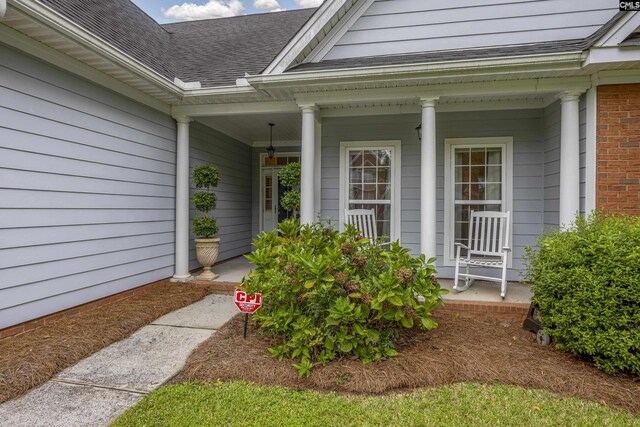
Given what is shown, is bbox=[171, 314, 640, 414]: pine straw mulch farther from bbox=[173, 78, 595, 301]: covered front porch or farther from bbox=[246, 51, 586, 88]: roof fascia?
bbox=[246, 51, 586, 88]: roof fascia

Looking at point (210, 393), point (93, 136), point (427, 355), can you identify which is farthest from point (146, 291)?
point (427, 355)

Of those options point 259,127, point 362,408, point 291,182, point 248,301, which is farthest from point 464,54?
point 362,408

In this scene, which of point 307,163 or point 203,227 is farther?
point 203,227

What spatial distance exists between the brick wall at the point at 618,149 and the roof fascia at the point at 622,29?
1.84 ft

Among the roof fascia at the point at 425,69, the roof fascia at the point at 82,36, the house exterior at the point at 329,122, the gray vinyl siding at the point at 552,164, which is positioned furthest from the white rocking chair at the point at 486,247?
the roof fascia at the point at 82,36

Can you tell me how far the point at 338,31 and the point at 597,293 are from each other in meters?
4.17

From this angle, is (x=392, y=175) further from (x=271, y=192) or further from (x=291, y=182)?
(x=271, y=192)

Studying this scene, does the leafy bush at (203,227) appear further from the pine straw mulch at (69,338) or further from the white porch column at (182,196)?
→ the pine straw mulch at (69,338)

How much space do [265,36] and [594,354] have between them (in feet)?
22.4

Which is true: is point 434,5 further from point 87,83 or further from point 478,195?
point 87,83

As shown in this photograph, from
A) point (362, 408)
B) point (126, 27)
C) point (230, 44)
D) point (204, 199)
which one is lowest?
point (362, 408)

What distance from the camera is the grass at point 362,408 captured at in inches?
84.8

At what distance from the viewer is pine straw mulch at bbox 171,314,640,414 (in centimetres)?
251

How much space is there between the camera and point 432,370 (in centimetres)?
268
